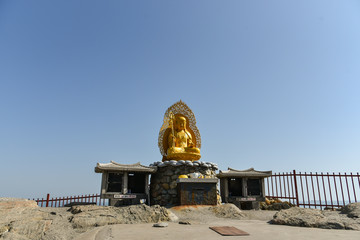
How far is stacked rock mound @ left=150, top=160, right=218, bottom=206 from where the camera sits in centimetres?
1154

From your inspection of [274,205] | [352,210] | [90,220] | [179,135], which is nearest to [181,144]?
[179,135]

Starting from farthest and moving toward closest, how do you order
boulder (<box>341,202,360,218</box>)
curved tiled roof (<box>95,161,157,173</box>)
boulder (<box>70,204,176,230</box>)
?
1. curved tiled roof (<box>95,161,157,173</box>)
2. boulder (<box>341,202,360,218</box>)
3. boulder (<box>70,204,176,230</box>)

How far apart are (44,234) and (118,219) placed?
2089 millimetres

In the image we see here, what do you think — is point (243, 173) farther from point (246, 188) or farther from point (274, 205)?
point (274, 205)

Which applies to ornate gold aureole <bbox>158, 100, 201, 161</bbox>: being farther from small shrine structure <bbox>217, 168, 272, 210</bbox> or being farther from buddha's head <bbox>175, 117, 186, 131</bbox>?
small shrine structure <bbox>217, 168, 272, 210</bbox>

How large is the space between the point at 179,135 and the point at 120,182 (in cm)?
474

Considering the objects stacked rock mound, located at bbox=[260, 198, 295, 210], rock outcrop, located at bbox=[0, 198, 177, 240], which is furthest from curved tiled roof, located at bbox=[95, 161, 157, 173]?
stacked rock mound, located at bbox=[260, 198, 295, 210]

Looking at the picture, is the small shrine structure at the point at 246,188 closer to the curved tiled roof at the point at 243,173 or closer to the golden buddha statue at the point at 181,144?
the curved tiled roof at the point at 243,173

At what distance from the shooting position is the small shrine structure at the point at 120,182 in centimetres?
1120

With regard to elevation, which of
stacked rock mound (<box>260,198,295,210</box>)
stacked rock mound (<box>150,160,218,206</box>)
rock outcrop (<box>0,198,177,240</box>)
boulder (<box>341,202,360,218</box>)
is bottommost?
stacked rock mound (<box>260,198,295,210</box>)

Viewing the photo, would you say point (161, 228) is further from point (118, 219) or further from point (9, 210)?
point (9, 210)

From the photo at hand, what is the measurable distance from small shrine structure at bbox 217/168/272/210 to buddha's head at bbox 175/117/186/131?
387 cm

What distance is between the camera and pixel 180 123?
49.1 ft

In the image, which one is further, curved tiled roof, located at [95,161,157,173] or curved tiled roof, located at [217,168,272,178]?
curved tiled roof, located at [217,168,272,178]
